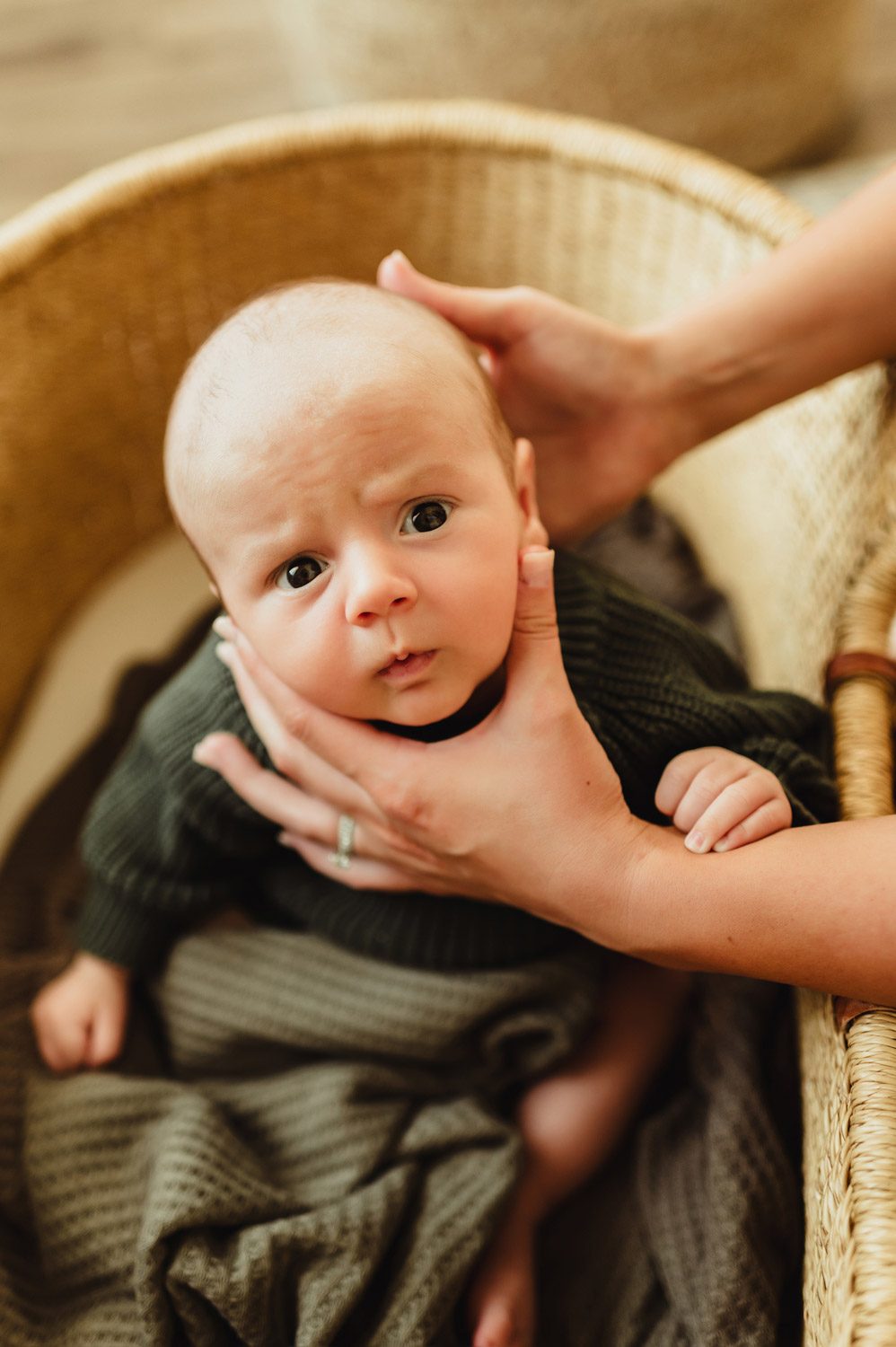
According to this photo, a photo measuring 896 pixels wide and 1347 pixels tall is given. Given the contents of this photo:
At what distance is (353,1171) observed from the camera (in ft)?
2.82

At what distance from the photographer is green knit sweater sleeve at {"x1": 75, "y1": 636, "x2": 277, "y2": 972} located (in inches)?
35.8

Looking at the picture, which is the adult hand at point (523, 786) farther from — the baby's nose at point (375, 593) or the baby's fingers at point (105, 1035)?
the baby's fingers at point (105, 1035)

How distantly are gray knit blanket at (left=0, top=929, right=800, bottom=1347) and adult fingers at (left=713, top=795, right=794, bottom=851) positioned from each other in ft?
A: 0.77

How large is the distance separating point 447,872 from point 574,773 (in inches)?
5.3

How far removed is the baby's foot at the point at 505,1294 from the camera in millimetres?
846

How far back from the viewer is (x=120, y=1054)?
3.19 ft

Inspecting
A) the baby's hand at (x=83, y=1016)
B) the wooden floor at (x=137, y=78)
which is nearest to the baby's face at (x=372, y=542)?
the baby's hand at (x=83, y=1016)

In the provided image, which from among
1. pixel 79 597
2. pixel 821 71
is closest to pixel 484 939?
pixel 79 597

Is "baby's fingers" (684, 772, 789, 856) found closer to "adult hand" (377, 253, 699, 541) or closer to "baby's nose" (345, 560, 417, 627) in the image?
"baby's nose" (345, 560, 417, 627)

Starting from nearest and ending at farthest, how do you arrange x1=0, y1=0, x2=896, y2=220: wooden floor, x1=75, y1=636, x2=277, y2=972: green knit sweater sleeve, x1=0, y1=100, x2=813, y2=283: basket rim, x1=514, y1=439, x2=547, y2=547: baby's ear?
x1=514, y1=439, x2=547, y2=547: baby's ear, x1=75, y1=636, x2=277, y2=972: green knit sweater sleeve, x1=0, y1=100, x2=813, y2=283: basket rim, x1=0, y1=0, x2=896, y2=220: wooden floor

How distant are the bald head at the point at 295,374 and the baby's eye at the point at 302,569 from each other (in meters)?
0.06

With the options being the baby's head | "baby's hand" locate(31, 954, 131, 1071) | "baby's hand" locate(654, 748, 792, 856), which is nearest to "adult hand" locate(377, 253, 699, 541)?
the baby's head

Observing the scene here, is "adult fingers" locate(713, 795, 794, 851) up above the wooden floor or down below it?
below

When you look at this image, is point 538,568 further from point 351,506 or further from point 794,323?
point 794,323
